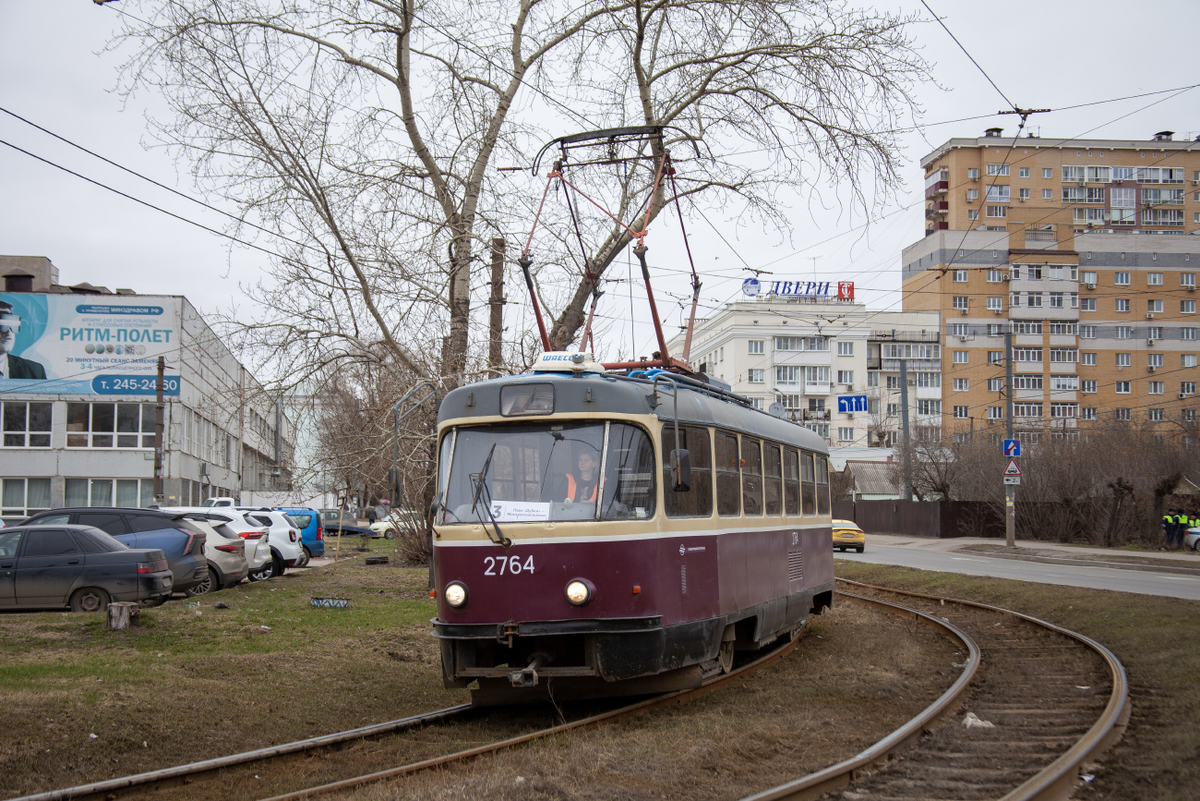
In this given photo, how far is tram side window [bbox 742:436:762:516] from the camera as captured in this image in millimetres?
10203

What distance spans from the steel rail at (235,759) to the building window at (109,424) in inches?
1567

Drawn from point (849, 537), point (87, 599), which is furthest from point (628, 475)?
point (849, 537)

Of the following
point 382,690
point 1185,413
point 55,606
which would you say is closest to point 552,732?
point 382,690

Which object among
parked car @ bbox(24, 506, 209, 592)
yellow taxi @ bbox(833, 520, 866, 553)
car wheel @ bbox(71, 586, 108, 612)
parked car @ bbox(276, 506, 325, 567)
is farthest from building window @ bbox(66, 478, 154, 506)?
car wheel @ bbox(71, 586, 108, 612)

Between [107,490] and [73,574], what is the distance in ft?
109

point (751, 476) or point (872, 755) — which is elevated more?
point (751, 476)

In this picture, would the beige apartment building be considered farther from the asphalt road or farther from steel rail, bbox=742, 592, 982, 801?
steel rail, bbox=742, 592, 982, 801

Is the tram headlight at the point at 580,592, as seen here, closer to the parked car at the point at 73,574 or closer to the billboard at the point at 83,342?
the parked car at the point at 73,574

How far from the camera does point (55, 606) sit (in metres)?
13.9

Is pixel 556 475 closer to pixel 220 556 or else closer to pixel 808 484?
pixel 808 484

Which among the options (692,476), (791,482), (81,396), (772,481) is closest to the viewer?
(692,476)

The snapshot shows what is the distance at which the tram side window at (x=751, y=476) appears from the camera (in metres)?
10.2

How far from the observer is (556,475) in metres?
8.05

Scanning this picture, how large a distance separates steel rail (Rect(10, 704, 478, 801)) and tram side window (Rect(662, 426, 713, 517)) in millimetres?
2541
